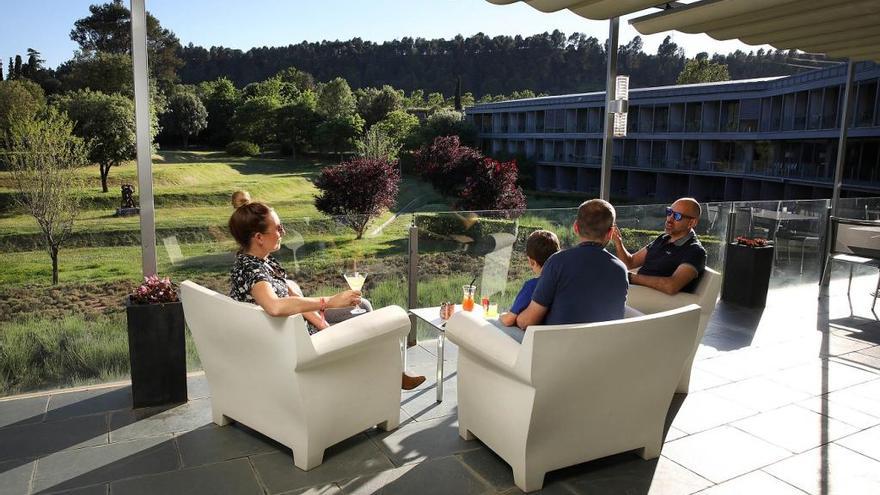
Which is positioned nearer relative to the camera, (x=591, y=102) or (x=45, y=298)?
(x=45, y=298)

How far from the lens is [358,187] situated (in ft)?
91.8

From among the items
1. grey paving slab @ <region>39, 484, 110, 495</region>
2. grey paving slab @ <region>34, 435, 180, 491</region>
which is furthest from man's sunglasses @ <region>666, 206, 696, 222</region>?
grey paving slab @ <region>39, 484, 110, 495</region>

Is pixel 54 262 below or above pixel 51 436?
above

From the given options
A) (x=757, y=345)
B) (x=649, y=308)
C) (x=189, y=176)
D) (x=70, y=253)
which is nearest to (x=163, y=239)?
(x=70, y=253)

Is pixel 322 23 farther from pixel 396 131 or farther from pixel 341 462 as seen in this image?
pixel 341 462

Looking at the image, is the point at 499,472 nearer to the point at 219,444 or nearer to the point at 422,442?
the point at 422,442

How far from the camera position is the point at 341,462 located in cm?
282

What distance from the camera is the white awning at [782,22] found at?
409 centimetres

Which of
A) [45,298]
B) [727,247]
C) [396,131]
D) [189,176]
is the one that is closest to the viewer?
[45,298]

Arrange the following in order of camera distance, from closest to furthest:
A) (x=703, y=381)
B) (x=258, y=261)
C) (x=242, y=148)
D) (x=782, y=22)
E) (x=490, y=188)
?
(x=258, y=261) < (x=703, y=381) < (x=782, y=22) < (x=490, y=188) < (x=242, y=148)

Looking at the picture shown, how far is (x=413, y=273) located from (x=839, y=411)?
289 centimetres

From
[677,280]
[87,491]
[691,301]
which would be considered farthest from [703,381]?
[87,491]

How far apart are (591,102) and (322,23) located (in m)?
53.4

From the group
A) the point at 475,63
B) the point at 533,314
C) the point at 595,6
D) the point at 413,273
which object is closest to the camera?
the point at 533,314
